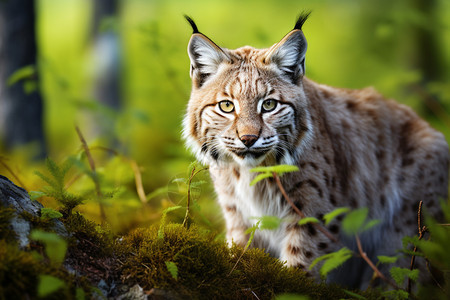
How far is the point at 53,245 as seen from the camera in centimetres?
218

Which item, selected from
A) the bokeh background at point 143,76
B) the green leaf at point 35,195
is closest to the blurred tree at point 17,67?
the bokeh background at point 143,76

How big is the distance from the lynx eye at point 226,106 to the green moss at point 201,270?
1108mm

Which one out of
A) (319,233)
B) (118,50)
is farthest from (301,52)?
(118,50)

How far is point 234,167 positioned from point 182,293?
1731 millimetres

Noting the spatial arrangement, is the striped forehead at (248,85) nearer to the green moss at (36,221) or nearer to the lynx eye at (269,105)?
the lynx eye at (269,105)

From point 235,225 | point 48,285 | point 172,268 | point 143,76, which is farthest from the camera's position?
point 143,76

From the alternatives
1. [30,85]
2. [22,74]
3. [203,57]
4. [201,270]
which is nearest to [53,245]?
[201,270]

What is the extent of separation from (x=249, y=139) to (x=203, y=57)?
0.97 m

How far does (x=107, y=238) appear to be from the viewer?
2645 millimetres

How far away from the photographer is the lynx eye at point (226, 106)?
141 inches

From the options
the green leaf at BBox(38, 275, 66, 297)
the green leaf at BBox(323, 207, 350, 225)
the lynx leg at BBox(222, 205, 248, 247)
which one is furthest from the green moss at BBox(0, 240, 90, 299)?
the lynx leg at BBox(222, 205, 248, 247)

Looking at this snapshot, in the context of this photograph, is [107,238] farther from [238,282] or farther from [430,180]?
[430,180]

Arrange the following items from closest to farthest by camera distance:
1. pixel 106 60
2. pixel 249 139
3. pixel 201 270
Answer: pixel 201 270
pixel 249 139
pixel 106 60

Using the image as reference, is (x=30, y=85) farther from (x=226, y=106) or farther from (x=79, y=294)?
(x=79, y=294)
